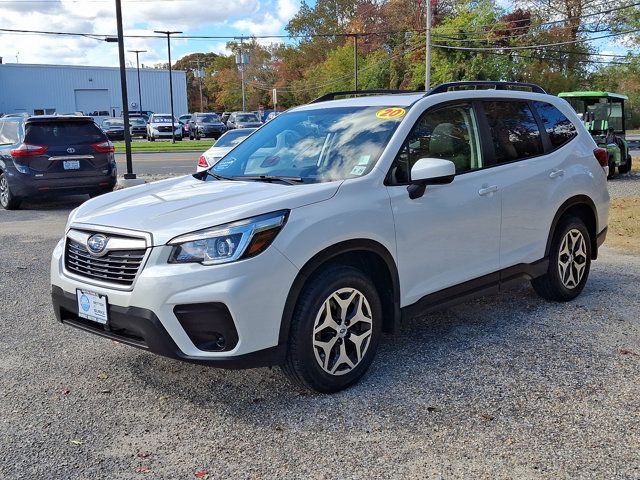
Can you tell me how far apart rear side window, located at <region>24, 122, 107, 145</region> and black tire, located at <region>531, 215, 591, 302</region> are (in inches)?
354

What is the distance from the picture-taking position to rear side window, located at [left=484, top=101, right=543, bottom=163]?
5074 millimetres

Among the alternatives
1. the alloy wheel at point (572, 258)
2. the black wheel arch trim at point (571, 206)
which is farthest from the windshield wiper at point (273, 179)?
the alloy wheel at point (572, 258)

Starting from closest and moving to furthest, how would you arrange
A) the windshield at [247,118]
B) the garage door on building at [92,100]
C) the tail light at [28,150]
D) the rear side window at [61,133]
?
the tail light at [28,150] < the rear side window at [61,133] < the windshield at [247,118] < the garage door on building at [92,100]

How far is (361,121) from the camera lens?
4.62 meters

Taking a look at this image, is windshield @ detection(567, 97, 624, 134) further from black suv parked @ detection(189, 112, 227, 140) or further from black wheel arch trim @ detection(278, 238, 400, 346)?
A: black suv parked @ detection(189, 112, 227, 140)

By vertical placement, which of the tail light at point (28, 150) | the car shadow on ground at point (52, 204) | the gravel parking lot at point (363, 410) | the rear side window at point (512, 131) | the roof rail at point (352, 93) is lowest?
the gravel parking lot at point (363, 410)

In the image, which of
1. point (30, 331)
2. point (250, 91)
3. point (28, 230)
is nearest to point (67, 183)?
point (28, 230)

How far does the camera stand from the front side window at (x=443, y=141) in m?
4.34

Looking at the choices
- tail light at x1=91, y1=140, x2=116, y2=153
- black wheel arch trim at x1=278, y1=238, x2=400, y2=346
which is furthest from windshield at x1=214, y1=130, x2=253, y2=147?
black wheel arch trim at x1=278, y1=238, x2=400, y2=346

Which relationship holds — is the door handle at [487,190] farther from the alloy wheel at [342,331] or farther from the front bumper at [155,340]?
the front bumper at [155,340]

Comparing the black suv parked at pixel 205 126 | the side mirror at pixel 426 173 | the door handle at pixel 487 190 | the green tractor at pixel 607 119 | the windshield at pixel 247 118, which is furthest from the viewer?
the black suv parked at pixel 205 126

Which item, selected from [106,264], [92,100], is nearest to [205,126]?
[92,100]

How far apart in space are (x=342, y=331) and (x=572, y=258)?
2.89 meters

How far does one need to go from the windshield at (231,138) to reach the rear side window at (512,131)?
313 inches
